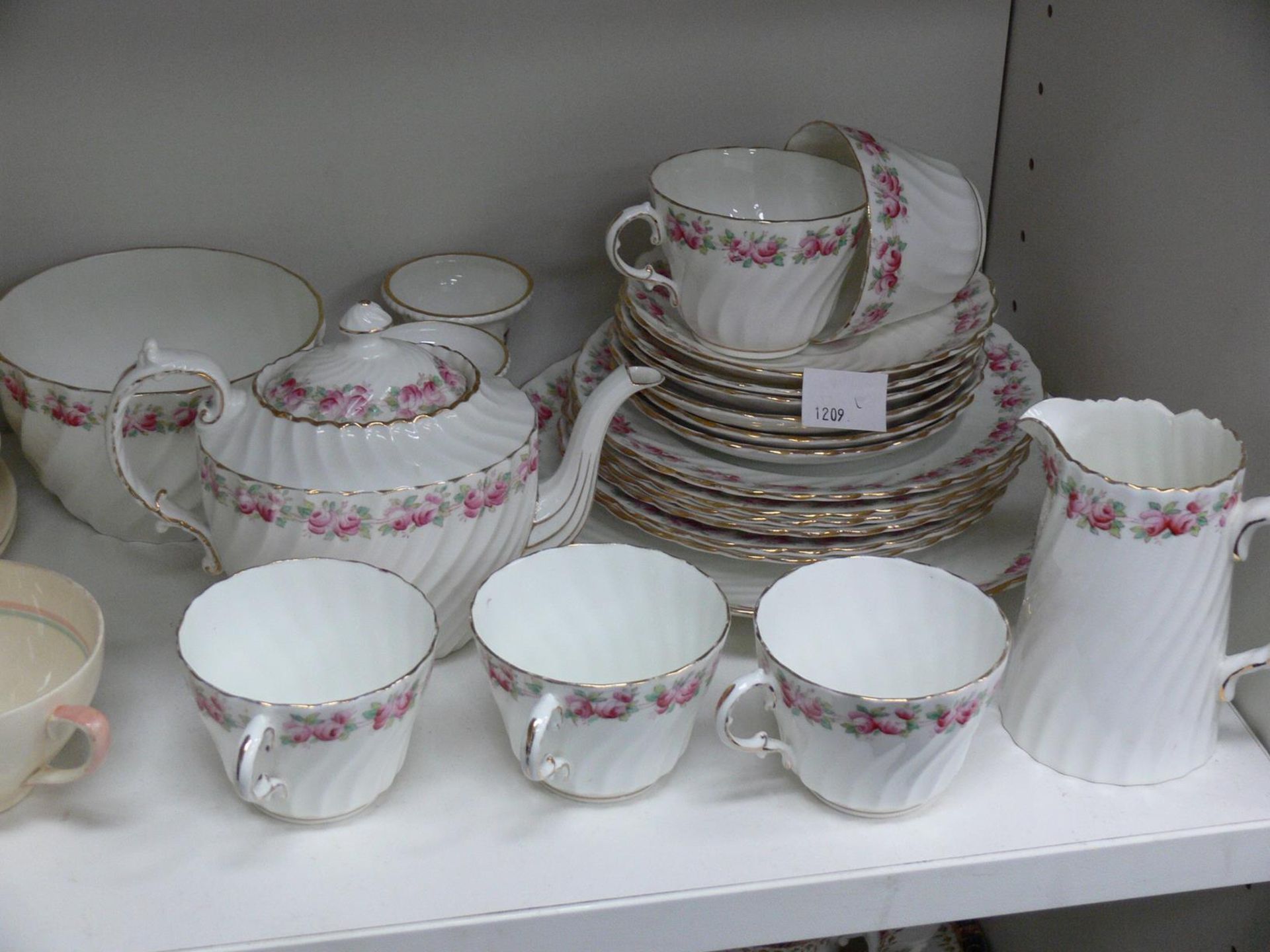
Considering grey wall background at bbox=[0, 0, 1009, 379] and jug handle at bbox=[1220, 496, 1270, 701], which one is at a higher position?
grey wall background at bbox=[0, 0, 1009, 379]

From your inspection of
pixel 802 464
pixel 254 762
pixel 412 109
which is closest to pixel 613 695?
pixel 254 762

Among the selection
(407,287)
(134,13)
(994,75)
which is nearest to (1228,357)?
(994,75)

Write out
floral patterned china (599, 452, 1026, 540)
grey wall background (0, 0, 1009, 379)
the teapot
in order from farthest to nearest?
grey wall background (0, 0, 1009, 379)
floral patterned china (599, 452, 1026, 540)
the teapot

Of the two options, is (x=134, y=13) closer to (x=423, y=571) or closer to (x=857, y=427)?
(x=423, y=571)

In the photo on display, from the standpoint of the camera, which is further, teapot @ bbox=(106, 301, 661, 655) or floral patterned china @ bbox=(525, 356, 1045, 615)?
floral patterned china @ bbox=(525, 356, 1045, 615)

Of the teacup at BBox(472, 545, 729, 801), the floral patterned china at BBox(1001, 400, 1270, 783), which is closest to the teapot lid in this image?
the teacup at BBox(472, 545, 729, 801)

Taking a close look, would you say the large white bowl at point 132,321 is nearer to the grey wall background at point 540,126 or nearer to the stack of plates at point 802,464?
the grey wall background at point 540,126

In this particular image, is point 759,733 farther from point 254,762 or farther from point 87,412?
point 87,412

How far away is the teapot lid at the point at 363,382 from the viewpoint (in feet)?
2.39

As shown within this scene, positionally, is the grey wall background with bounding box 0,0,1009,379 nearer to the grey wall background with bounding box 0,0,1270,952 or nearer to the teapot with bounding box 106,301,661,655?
the grey wall background with bounding box 0,0,1270,952

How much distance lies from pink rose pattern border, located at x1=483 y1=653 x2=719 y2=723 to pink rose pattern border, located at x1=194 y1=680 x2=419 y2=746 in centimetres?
6

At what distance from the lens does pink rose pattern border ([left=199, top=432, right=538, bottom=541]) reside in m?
0.71

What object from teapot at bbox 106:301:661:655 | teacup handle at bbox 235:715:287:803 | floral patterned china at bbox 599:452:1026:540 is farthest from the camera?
floral patterned china at bbox 599:452:1026:540

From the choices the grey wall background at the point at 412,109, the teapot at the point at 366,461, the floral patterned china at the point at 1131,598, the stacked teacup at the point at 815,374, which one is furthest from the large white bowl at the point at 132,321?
the floral patterned china at the point at 1131,598
